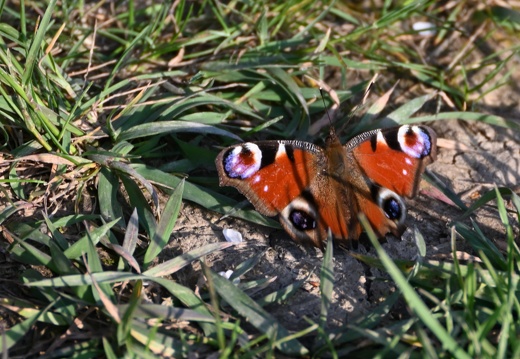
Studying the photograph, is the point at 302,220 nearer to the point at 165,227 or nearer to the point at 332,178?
the point at 332,178

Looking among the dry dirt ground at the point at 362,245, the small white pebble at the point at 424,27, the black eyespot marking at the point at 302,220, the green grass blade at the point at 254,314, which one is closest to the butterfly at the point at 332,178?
the black eyespot marking at the point at 302,220

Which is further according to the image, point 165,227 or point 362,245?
point 362,245

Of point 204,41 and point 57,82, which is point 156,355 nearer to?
point 57,82

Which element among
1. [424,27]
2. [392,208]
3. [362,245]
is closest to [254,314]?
[362,245]

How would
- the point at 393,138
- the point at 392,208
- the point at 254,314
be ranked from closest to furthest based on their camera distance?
the point at 254,314
the point at 392,208
the point at 393,138

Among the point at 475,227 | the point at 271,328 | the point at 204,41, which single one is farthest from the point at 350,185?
the point at 204,41

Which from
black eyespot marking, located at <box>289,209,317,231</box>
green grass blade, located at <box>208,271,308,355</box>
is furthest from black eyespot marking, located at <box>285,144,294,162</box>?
green grass blade, located at <box>208,271,308,355</box>
